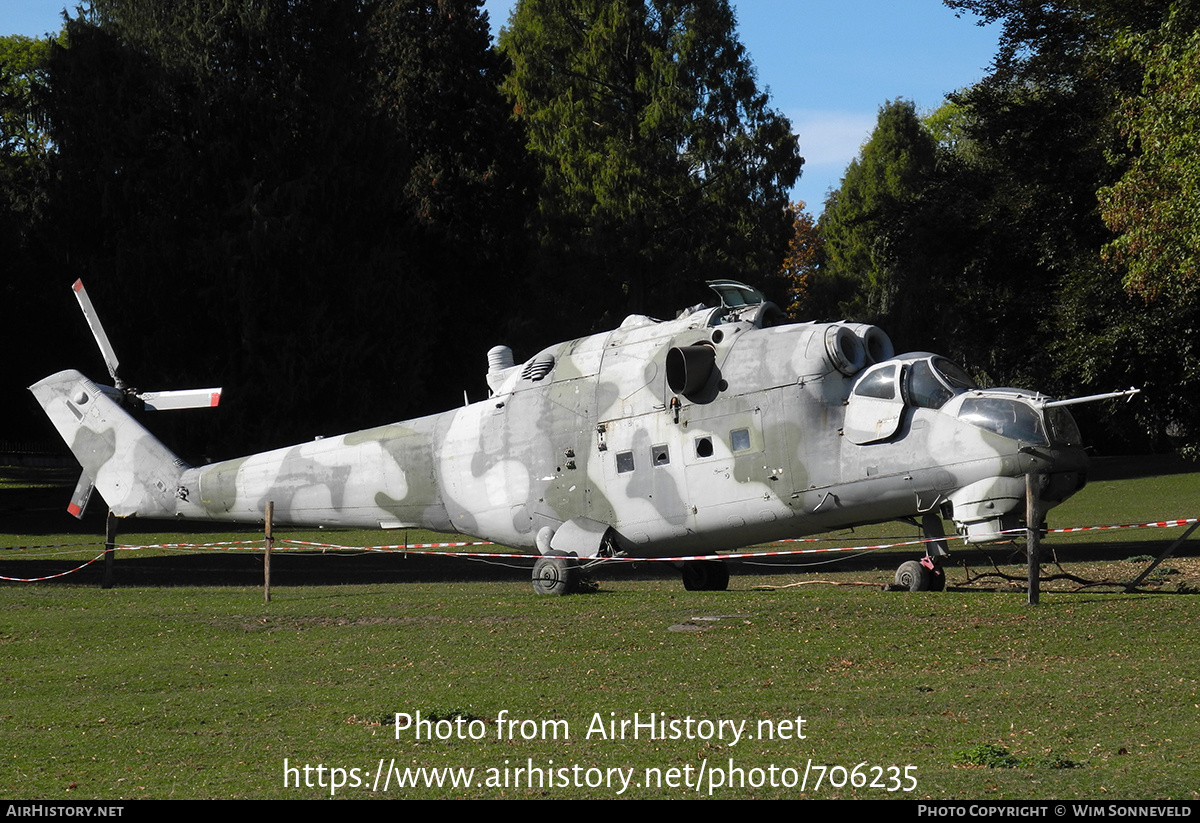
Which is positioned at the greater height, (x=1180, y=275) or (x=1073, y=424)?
(x=1180, y=275)

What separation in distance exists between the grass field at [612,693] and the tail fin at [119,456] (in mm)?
3822

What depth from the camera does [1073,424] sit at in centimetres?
1820

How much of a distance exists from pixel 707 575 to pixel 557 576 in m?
2.97

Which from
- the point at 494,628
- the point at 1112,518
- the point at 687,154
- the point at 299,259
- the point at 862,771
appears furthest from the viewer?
the point at 687,154

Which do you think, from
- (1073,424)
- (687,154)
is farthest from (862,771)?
(687,154)

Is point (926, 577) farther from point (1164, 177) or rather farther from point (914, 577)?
point (1164, 177)

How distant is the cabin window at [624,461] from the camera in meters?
21.1

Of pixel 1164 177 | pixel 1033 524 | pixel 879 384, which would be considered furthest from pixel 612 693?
pixel 1164 177

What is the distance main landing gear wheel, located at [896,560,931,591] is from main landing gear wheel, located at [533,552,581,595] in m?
5.38

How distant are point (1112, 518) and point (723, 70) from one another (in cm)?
3506

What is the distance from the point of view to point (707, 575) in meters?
22.3

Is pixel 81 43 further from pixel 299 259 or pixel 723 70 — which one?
pixel 723 70

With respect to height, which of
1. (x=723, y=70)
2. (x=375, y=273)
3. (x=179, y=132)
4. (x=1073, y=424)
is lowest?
(x=1073, y=424)

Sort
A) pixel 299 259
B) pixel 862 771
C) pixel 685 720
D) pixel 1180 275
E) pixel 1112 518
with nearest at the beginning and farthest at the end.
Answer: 1. pixel 862 771
2. pixel 685 720
3. pixel 1180 275
4. pixel 1112 518
5. pixel 299 259
